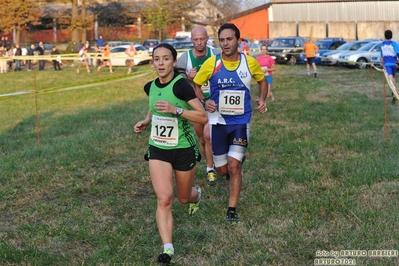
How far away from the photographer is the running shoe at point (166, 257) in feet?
16.5

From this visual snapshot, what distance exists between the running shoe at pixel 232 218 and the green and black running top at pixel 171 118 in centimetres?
114

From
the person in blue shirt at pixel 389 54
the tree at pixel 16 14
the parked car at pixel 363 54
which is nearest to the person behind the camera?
the person in blue shirt at pixel 389 54

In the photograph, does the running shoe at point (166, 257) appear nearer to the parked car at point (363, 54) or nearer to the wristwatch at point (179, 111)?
the wristwatch at point (179, 111)

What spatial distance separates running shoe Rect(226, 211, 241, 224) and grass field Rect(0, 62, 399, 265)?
0.34ft

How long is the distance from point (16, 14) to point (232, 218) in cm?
5038

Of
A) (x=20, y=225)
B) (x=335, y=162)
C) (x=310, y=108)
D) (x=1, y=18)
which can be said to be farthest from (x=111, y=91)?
(x=1, y=18)

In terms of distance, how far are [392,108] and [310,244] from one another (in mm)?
10533

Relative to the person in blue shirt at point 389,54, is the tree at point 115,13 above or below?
above

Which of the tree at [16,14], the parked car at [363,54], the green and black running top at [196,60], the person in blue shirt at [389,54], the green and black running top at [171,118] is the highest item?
the tree at [16,14]

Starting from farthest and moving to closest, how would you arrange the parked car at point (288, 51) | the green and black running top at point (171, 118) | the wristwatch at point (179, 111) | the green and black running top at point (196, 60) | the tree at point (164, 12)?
the tree at point (164, 12) → the parked car at point (288, 51) → the green and black running top at point (196, 60) → the green and black running top at point (171, 118) → the wristwatch at point (179, 111)

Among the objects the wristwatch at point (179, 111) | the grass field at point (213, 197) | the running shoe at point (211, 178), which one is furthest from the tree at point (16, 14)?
the wristwatch at point (179, 111)

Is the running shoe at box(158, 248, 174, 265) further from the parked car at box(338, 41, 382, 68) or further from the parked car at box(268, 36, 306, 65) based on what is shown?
the parked car at box(268, 36, 306, 65)

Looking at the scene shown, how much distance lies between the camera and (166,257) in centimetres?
504

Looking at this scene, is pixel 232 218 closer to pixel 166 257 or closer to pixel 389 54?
pixel 166 257
